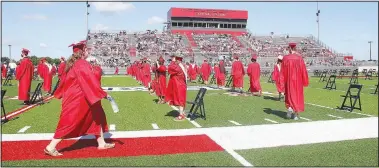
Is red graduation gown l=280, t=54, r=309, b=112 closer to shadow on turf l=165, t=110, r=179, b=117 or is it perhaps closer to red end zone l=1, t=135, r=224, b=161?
shadow on turf l=165, t=110, r=179, b=117

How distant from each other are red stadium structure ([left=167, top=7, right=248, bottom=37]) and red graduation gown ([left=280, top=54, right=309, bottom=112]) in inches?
2935

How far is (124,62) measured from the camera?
64.1 meters

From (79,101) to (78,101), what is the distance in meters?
0.02

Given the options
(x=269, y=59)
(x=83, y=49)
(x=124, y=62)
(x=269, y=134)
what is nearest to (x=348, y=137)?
(x=269, y=134)

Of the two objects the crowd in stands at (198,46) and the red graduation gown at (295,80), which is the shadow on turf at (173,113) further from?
the crowd in stands at (198,46)

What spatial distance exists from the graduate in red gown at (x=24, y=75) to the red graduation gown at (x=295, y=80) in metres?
9.04

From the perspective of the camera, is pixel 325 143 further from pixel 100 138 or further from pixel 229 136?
pixel 100 138

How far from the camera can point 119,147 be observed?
7129 millimetres

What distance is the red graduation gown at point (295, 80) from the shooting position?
35.0 ft

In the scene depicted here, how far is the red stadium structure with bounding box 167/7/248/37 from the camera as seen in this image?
8731 centimetres

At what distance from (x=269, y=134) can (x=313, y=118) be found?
305 centimetres

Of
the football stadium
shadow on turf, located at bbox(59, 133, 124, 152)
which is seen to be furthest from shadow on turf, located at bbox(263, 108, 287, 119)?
shadow on turf, located at bbox(59, 133, 124, 152)

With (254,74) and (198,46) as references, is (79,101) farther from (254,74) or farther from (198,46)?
(198,46)

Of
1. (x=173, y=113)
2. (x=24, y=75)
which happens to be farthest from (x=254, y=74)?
(x=24, y=75)
